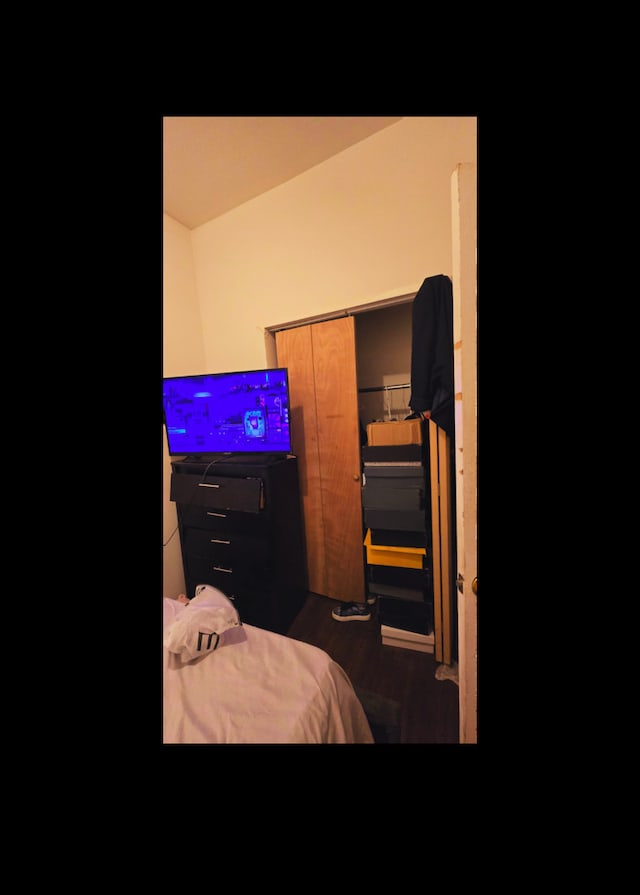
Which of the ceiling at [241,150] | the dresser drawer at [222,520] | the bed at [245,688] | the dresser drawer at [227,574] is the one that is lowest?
the dresser drawer at [227,574]

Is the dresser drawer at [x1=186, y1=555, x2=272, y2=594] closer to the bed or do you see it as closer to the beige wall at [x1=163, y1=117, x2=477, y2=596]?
the bed

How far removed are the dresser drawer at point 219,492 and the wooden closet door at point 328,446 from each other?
55 centimetres

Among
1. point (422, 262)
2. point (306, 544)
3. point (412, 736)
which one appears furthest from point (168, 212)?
point (412, 736)

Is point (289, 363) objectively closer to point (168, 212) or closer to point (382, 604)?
point (168, 212)

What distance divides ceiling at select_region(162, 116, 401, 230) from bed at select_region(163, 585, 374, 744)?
224 cm

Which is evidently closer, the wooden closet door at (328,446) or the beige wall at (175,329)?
the wooden closet door at (328,446)

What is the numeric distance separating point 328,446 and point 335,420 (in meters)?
0.19

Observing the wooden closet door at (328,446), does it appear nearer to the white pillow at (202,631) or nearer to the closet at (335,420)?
the closet at (335,420)

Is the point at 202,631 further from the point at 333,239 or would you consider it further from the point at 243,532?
the point at 333,239

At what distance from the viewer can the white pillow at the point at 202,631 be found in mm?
814

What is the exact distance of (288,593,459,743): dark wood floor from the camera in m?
1.15

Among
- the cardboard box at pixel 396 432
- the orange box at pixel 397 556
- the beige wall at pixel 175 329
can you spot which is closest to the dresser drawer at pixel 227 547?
the beige wall at pixel 175 329

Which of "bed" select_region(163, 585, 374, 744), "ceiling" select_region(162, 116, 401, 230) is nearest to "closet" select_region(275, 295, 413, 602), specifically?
"ceiling" select_region(162, 116, 401, 230)

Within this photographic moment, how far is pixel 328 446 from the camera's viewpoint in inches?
73.8
